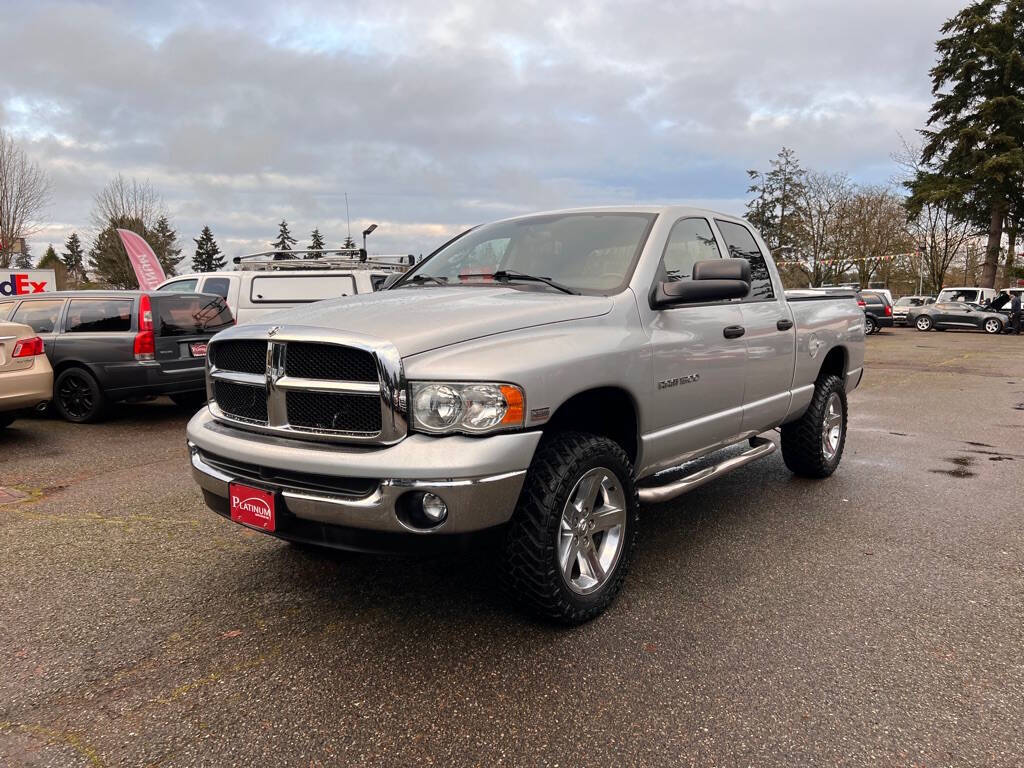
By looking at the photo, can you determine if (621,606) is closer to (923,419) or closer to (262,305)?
(923,419)

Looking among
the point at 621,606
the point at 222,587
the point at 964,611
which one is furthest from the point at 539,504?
the point at 964,611

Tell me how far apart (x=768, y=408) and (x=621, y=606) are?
1.86m

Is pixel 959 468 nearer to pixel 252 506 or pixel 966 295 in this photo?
pixel 252 506

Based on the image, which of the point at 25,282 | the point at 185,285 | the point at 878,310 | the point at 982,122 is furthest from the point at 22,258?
the point at 982,122

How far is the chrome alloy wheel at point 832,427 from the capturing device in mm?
5293

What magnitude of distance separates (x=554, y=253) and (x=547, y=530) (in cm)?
164

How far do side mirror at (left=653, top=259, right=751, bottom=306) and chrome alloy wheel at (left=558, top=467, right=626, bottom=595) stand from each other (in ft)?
2.95

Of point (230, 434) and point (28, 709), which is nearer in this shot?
point (28, 709)

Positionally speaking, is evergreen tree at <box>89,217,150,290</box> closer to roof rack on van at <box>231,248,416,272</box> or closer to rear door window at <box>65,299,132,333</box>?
roof rack on van at <box>231,248,416,272</box>

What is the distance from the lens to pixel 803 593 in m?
3.34

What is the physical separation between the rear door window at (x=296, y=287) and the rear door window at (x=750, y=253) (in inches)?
305

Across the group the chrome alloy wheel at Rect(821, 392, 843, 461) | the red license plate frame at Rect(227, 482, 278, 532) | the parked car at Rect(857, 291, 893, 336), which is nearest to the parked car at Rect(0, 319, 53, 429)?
the red license plate frame at Rect(227, 482, 278, 532)

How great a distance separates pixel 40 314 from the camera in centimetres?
816

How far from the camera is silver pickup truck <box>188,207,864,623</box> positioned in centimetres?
254
